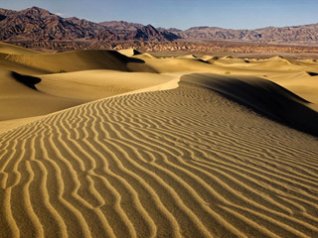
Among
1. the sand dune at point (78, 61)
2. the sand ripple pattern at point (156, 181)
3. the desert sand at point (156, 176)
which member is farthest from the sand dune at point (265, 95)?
the sand dune at point (78, 61)

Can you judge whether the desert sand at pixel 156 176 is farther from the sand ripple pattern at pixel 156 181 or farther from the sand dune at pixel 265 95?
the sand dune at pixel 265 95

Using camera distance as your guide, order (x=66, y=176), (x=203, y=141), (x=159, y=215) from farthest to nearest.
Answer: (x=203, y=141) < (x=66, y=176) < (x=159, y=215)

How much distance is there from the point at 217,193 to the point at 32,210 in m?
1.70

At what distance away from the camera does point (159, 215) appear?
322cm

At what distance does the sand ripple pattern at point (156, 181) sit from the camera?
3.09 m

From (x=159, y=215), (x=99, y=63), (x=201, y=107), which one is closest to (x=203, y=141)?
(x=159, y=215)

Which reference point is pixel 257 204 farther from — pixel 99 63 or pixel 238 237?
pixel 99 63

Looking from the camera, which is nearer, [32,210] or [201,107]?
[32,210]

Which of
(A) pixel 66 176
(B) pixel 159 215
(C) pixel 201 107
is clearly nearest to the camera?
(B) pixel 159 215

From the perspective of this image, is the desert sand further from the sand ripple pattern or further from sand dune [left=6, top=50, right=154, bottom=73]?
sand dune [left=6, top=50, right=154, bottom=73]

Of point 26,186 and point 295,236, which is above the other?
point 295,236

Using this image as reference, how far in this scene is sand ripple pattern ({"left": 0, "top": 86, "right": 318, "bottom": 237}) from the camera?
10.1ft

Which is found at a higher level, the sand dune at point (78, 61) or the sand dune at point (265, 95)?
the sand dune at point (265, 95)

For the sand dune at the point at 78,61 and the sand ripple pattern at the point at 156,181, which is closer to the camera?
the sand ripple pattern at the point at 156,181
